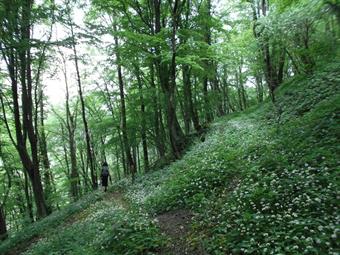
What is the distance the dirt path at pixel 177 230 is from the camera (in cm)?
650

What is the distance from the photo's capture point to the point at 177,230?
755 cm

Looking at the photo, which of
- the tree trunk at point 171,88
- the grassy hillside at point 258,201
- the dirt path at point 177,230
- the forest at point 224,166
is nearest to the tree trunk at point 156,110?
the forest at point 224,166

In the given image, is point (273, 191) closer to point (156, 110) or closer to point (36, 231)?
point (36, 231)

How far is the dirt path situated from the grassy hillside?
135 mm

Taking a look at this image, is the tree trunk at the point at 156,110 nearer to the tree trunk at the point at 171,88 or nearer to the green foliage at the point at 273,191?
the tree trunk at the point at 171,88

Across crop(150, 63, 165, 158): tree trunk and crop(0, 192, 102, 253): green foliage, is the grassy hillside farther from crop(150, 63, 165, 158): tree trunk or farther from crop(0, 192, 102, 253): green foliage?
crop(150, 63, 165, 158): tree trunk

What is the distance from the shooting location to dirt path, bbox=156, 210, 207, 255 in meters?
6.50

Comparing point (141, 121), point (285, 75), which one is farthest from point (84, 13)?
point (285, 75)

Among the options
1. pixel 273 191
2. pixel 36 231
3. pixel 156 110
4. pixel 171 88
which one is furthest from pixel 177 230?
pixel 156 110

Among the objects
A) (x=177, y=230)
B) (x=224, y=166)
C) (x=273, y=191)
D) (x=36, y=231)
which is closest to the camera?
(x=273, y=191)

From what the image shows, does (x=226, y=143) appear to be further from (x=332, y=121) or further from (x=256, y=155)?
(x=332, y=121)

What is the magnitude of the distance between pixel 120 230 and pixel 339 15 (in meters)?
7.67

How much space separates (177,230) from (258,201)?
2.21 metres

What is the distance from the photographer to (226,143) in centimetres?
1295
